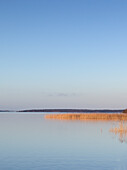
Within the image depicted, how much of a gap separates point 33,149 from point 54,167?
14.6 ft

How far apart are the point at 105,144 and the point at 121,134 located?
4406mm

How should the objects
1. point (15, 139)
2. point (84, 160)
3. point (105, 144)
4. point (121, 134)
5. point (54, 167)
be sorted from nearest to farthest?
1. point (54, 167)
2. point (84, 160)
3. point (105, 144)
4. point (15, 139)
5. point (121, 134)

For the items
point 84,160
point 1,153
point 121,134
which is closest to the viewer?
point 84,160

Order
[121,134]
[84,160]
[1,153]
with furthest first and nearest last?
[121,134]
[1,153]
[84,160]

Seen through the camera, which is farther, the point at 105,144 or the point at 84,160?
the point at 105,144

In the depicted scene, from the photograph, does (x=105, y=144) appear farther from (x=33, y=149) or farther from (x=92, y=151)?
(x=33, y=149)

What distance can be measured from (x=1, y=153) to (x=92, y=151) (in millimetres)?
4469

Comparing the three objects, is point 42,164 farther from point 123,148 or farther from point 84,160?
point 123,148

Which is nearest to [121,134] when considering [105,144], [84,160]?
[105,144]

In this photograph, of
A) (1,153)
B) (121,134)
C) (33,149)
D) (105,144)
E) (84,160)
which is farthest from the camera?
(121,134)

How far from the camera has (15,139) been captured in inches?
814

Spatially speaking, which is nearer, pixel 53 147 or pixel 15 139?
pixel 53 147

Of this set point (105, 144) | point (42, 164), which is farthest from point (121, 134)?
point (42, 164)

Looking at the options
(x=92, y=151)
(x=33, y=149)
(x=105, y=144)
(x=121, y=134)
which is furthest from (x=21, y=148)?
(x=121, y=134)
